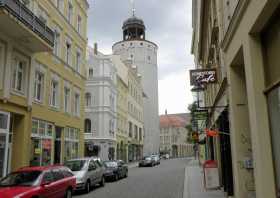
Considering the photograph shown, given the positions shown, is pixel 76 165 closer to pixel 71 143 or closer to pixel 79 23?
pixel 71 143

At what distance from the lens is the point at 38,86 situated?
73.3 feet

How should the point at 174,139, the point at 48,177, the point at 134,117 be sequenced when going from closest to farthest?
the point at 48,177 → the point at 134,117 → the point at 174,139

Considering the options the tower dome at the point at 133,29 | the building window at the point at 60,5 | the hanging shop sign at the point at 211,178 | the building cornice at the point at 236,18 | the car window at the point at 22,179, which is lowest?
the hanging shop sign at the point at 211,178

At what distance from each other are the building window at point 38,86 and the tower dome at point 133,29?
51.9 m

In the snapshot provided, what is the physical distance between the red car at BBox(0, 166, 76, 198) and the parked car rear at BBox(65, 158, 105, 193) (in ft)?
11.2

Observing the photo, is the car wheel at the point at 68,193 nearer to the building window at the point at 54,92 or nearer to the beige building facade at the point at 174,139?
the building window at the point at 54,92

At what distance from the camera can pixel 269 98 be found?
813 centimetres

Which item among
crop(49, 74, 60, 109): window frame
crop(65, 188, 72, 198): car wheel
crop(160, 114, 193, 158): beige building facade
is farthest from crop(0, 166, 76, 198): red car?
crop(160, 114, 193, 158): beige building facade

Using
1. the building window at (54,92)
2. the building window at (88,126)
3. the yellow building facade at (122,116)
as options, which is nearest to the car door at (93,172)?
the building window at (54,92)

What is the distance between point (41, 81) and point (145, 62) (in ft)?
171

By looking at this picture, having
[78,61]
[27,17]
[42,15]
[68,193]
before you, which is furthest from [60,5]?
[68,193]

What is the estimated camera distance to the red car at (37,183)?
10.5 metres

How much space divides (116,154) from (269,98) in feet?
133

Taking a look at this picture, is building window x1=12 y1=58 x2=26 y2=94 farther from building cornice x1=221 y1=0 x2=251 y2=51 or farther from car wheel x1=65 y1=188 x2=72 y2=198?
building cornice x1=221 y1=0 x2=251 y2=51
